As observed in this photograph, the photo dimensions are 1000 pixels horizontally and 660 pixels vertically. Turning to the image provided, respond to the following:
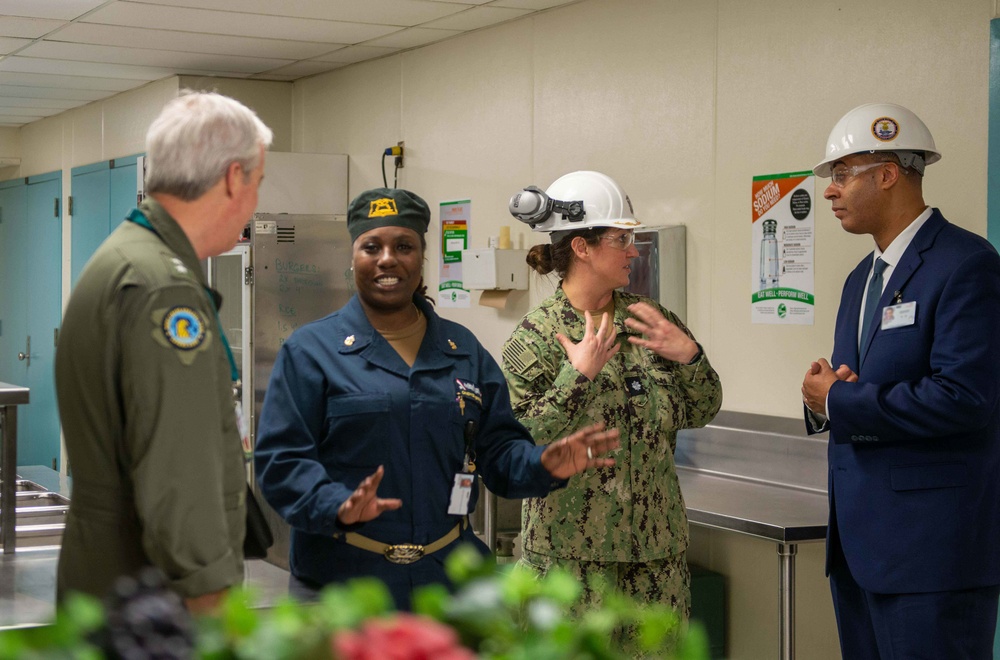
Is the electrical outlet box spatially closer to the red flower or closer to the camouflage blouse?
the camouflage blouse

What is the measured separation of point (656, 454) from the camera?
2797mm

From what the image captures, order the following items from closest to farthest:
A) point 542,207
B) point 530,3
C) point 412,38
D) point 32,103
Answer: point 542,207 < point 530,3 < point 412,38 < point 32,103

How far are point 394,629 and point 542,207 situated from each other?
229 centimetres

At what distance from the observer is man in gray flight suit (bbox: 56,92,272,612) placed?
147cm

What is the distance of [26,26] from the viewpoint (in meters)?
5.29


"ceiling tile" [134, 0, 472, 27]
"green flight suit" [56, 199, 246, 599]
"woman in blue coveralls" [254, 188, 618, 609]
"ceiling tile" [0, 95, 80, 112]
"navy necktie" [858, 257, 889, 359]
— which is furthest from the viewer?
"ceiling tile" [0, 95, 80, 112]

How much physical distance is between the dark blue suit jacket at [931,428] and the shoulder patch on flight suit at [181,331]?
5.28 feet

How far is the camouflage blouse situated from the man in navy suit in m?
0.35

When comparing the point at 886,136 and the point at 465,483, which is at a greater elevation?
the point at 886,136

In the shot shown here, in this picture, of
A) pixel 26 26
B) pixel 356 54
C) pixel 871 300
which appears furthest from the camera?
pixel 356 54

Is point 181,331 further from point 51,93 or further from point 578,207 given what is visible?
point 51,93

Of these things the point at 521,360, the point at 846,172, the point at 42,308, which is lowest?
the point at 521,360

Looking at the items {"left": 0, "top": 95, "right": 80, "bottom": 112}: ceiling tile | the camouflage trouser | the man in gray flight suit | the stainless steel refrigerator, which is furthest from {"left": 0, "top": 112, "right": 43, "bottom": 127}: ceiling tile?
the man in gray flight suit

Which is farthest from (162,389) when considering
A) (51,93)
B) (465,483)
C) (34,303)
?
(34,303)
